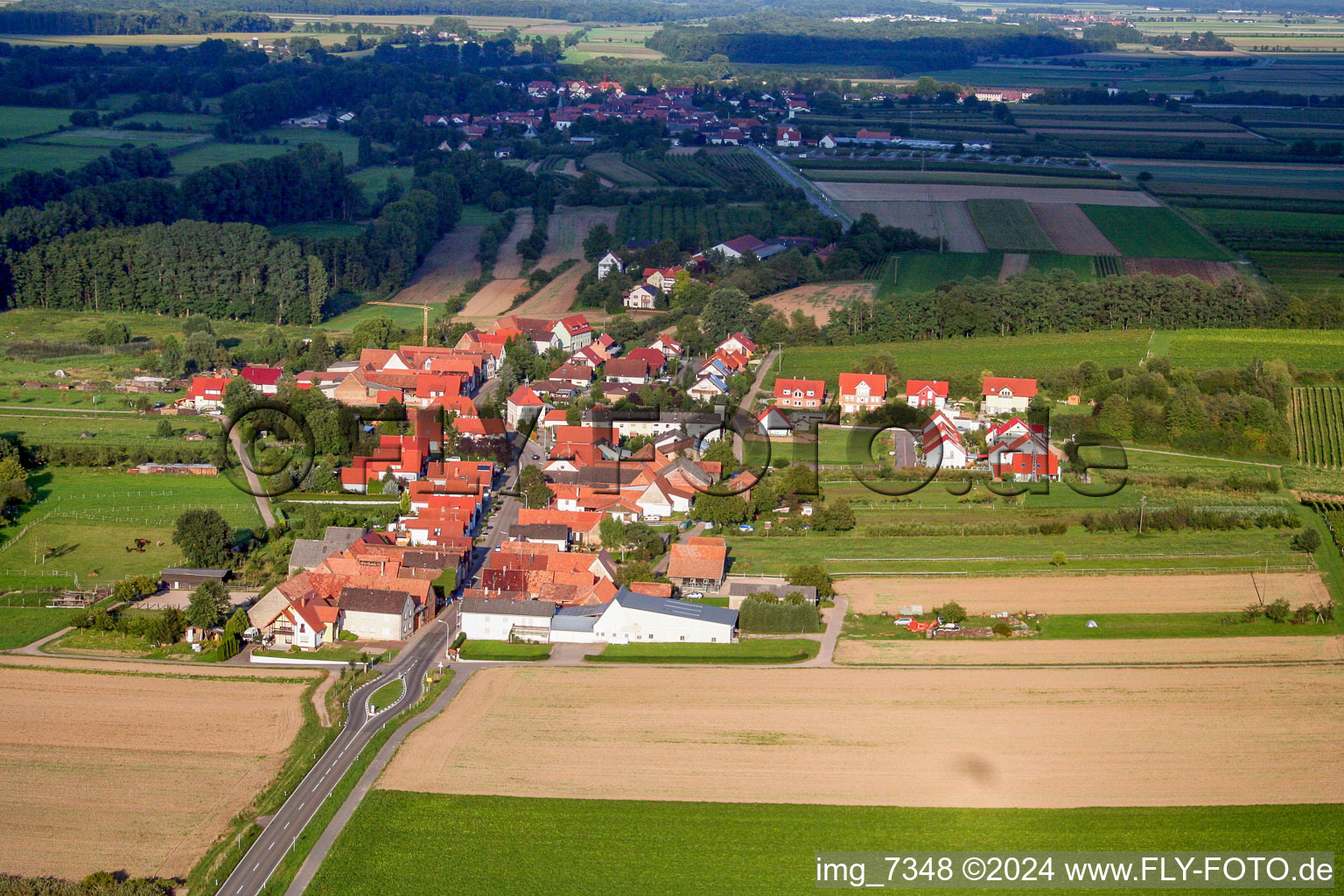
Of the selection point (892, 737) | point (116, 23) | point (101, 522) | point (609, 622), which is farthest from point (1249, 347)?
point (116, 23)

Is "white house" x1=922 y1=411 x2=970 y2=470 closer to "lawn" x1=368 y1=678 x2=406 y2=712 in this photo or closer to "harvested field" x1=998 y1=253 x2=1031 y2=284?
"lawn" x1=368 y1=678 x2=406 y2=712

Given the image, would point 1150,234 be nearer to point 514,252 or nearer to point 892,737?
point 514,252

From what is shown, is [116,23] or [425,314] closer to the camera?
[425,314]

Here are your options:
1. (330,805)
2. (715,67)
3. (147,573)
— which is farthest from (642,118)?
(330,805)

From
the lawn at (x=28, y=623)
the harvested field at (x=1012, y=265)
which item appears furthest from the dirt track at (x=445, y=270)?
the lawn at (x=28, y=623)

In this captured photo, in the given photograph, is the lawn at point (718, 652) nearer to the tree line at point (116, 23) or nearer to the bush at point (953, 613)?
the bush at point (953, 613)

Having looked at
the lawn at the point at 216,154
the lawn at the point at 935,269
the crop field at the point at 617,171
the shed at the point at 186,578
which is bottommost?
the shed at the point at 186,578

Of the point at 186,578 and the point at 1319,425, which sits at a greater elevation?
the point at 1319,425

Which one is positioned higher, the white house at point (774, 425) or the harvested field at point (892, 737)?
the harvested field at point (892, 737)
